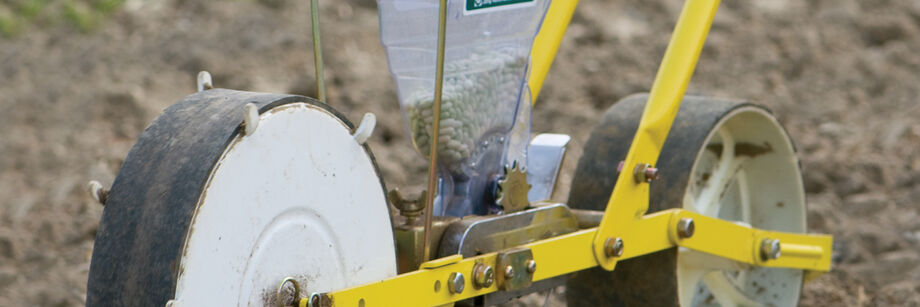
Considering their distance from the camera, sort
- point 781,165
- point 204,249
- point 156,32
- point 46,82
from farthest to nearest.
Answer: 1. point 156,32
2. point 46,82
3. point 781,165
4. point 204,249

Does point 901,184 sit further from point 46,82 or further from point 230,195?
point 46,82

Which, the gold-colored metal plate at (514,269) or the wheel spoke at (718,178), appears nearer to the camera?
the gold-colored metal plate at (514,269)

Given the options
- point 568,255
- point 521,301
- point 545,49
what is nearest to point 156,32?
point 521,301

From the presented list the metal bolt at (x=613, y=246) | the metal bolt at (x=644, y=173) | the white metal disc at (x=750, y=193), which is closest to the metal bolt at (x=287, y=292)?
the metal bolt at (x=613, y=246)

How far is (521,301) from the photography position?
3457 millimetres

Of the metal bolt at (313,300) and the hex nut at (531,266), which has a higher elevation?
the metal bolt at (313,300)

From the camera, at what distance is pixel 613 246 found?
8.13ft

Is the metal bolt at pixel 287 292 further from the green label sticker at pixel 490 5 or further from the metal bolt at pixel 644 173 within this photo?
the metal bolt at pixel 644 173

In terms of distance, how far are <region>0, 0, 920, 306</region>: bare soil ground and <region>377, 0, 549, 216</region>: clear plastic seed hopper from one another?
61.0 inches

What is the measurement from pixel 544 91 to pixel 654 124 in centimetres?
328

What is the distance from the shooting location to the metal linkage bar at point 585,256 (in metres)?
2.00

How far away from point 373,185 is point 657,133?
81 centimetres

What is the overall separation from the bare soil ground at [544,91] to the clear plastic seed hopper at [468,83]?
A: 5.09 feet

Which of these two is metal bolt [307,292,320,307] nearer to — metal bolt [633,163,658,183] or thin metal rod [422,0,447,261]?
thin metal rod [422,0,447,261]
